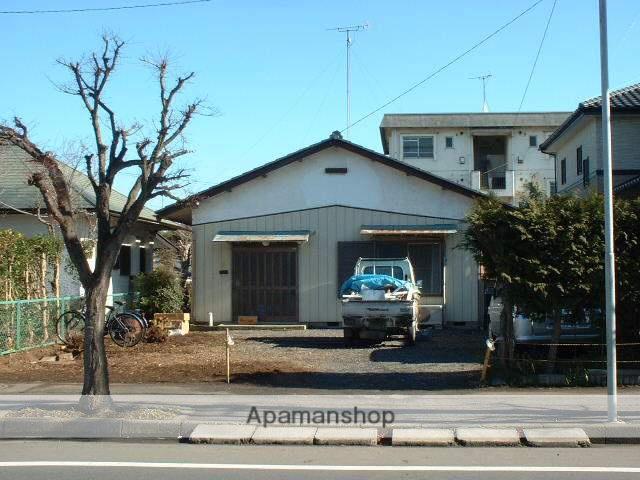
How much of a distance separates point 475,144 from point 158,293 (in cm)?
2975

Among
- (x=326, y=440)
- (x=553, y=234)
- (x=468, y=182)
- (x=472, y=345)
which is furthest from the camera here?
(x=468, y=182)

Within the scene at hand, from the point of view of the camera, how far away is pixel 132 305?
78.0 ft

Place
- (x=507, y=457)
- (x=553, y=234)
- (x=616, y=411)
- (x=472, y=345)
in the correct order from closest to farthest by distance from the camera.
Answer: (x=507, y=457), (x=616, y=411), (x=553, y=234), (x=472, y=345)

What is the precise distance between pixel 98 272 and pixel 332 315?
1309cm

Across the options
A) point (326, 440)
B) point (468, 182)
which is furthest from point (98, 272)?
point (468, 182)

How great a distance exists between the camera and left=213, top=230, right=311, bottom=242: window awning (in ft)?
74.4

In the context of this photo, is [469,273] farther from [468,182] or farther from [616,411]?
[468,182]

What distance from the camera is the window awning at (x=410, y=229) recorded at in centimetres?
2250

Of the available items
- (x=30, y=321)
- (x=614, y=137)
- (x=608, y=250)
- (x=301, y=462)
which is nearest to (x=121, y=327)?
(x=30, y=321)

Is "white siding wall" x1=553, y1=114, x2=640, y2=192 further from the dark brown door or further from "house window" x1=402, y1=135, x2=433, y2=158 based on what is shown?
"house window" x1=402, y1=135, x2=433, y2=158

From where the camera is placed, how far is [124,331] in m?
18.3

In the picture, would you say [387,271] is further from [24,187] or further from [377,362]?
[24,187]

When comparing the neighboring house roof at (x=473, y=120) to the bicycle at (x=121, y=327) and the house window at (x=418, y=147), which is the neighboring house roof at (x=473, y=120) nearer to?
the house window at (x=418, y=147)

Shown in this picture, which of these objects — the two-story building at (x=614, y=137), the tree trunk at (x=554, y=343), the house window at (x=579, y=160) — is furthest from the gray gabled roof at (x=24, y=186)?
the house window at (x=579, y=160)
